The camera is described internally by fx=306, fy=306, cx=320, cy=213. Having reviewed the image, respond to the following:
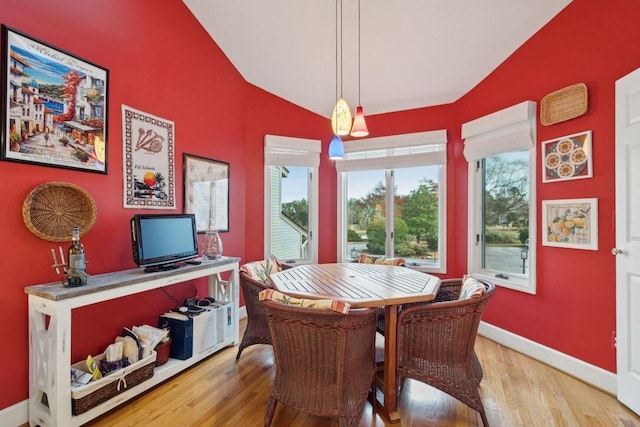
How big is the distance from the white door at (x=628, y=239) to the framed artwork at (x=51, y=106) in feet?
12.2

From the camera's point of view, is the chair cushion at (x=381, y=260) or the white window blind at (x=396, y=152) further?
the white window blind at (x=396, y=152)

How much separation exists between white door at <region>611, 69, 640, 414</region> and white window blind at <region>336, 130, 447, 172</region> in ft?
5.77

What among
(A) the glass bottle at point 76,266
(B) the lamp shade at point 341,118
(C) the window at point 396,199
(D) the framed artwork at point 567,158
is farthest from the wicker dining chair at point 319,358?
(C) the window at point 396,199

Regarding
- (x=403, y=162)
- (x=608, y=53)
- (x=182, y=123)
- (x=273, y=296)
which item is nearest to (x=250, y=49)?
(x=182, y=123)

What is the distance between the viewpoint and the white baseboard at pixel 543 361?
1850mm

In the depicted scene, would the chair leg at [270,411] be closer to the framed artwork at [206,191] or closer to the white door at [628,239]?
the framed artwork at [206,191]

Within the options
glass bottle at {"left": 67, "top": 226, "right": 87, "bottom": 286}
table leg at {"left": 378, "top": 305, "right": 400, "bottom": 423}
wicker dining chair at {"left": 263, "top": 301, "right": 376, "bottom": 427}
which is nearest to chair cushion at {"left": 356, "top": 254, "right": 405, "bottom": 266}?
table leg at {"left": 378, "top": 305, "right": 400, "bottom": 423}

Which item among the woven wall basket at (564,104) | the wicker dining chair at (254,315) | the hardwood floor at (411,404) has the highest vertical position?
the woven wall basket at (564,104)

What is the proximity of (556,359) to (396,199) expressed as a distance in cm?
231

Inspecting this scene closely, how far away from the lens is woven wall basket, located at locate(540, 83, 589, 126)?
7.93 ft

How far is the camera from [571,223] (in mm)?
2527

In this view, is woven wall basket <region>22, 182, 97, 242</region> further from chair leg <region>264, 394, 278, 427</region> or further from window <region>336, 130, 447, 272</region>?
window <region>336, 130, 447, 272</region>

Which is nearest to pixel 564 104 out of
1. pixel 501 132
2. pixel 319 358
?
pixel 501 132

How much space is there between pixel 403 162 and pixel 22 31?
3.63 meters
